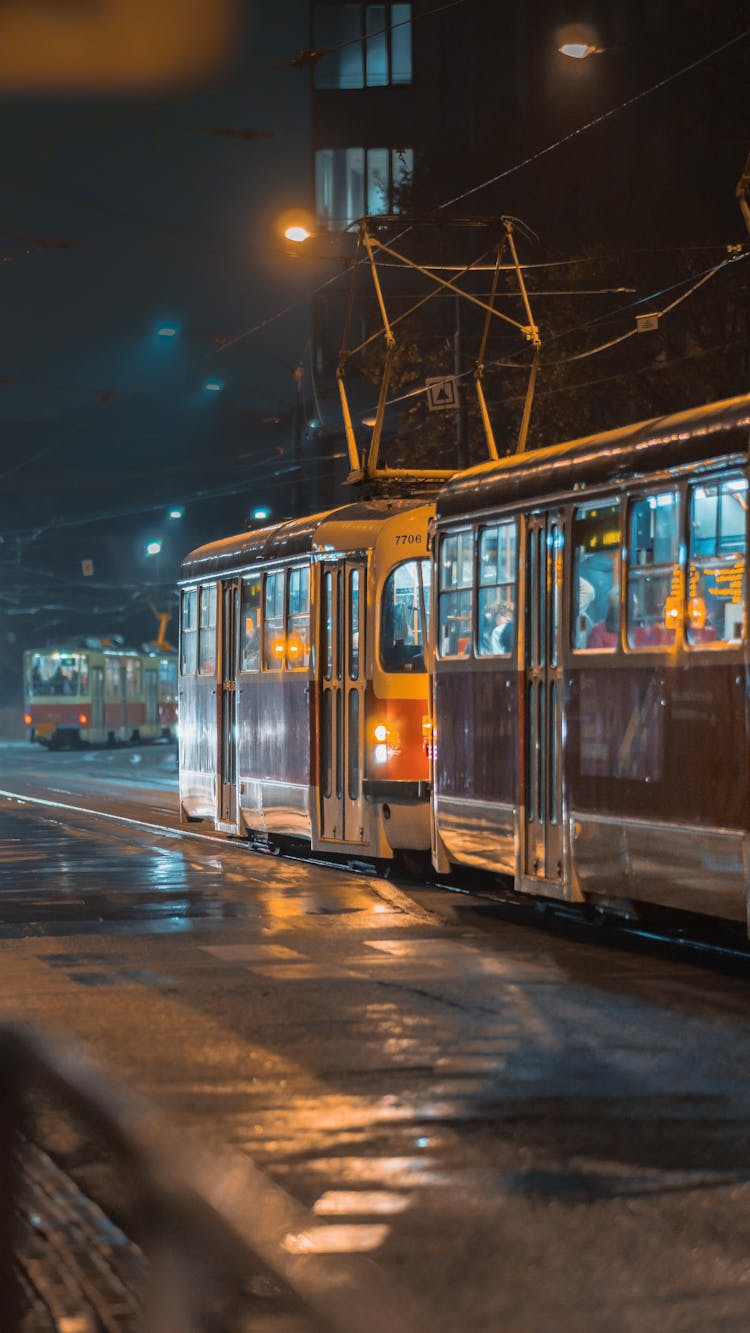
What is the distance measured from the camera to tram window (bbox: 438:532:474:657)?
14.1 metres

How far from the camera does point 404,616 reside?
53.6 ft

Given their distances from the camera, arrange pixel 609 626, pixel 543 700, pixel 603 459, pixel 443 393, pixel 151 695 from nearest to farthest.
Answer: pixel 609 626 → pixel 603 459 → pixel 543 700 → pixel 443 393 → pixel 151 695

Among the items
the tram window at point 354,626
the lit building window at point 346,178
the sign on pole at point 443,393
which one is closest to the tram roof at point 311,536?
the tram window at point 354,626

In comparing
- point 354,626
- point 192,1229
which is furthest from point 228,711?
point 192,1229

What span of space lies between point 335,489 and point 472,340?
24.2m

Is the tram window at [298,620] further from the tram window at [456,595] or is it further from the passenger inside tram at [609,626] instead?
the passenger inside tram at [609,626]

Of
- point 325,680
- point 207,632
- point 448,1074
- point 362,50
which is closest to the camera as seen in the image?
point 448,1074

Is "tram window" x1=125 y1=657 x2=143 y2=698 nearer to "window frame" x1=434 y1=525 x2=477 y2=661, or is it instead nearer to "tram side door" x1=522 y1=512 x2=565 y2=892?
"window frame" x1=434 y1=525 x2=477 y2=661

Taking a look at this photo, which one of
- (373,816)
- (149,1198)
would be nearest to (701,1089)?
(149,1198)

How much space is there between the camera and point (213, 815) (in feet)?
68.8

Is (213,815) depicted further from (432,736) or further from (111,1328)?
(111,1328)

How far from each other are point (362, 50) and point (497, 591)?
1576 inches

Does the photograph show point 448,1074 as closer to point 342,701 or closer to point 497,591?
point 497,591

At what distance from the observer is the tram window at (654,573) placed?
1108 centimetres
